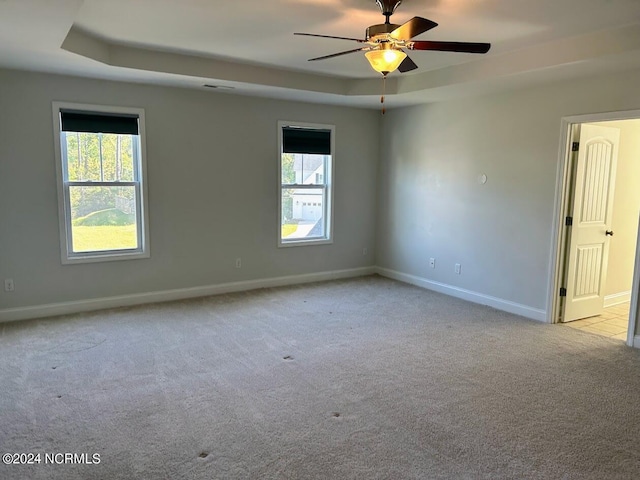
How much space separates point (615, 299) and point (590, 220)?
4.67 feet

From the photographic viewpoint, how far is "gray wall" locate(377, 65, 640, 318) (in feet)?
15.1

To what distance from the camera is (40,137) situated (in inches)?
178

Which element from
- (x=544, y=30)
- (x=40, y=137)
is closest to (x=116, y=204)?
(x=40, y=137)

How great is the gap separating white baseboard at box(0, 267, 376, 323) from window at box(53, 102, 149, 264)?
48 centimetres

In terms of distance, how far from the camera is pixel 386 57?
9.78 ft

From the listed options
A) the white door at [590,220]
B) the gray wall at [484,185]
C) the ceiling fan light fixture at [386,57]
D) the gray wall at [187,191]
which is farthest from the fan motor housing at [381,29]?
the gray wall at [187,191]

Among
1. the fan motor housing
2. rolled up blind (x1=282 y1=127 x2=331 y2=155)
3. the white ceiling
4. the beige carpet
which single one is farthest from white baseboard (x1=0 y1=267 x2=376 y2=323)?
the fan motor housing

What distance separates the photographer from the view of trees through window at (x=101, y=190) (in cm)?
478

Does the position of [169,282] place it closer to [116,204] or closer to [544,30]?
[116,204]

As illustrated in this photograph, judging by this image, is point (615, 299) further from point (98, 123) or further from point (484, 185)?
point (98, 123)

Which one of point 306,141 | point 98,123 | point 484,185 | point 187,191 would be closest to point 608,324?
point 484,185

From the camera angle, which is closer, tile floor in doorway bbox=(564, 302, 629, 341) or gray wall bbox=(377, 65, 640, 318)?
tile floor in doorway bbox=(564, 302, 629, 341)

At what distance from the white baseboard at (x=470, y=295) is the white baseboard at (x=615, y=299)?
1221 mm

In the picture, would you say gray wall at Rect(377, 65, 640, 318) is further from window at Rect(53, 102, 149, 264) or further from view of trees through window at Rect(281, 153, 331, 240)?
window at Rect(53, 102, 149, 264)
